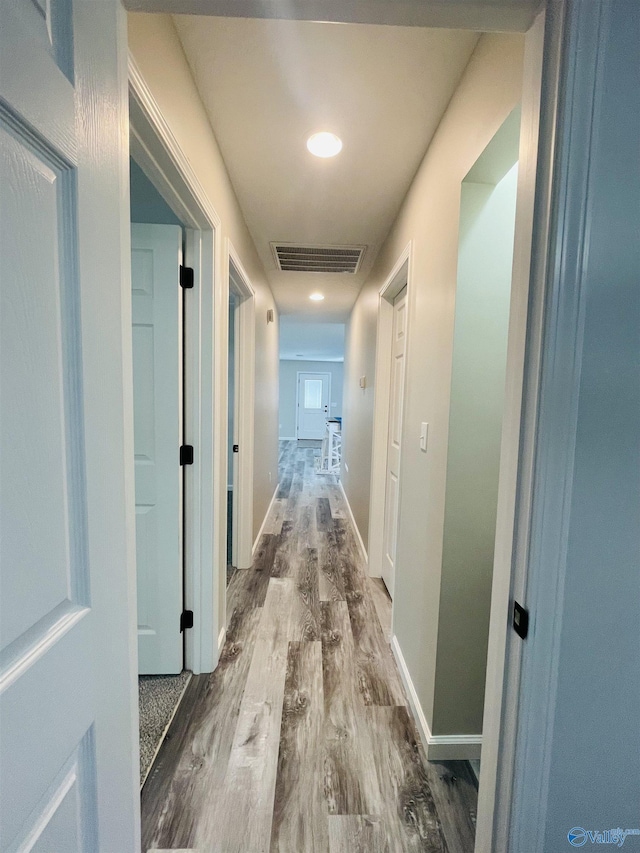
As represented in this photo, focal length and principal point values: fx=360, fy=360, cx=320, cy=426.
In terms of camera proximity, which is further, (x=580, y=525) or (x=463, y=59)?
(x=463, y=59)

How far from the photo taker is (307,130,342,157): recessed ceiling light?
1.53m

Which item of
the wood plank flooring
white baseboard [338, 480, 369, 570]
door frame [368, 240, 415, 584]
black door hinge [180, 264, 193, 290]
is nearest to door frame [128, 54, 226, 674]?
black door hinge [180, 264, 193, 290]

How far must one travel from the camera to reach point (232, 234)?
1981 mm

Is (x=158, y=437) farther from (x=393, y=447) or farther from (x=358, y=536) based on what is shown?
(x=358, y=536)

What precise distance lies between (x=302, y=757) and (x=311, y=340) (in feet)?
21.2

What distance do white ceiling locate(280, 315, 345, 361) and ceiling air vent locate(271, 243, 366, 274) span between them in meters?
1.84

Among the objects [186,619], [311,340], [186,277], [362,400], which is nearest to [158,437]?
[186,277]

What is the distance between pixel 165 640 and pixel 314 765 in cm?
83

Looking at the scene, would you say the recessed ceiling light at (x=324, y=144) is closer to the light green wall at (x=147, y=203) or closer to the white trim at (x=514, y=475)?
the light green wall at (x=147, y=203)

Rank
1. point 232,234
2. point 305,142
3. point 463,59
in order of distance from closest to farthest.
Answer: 1. point 463,59
2. point 305,142
3. point 232,234

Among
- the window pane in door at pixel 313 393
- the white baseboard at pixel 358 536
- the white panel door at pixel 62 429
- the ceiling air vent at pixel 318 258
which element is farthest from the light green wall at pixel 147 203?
the window pane in door at pixel 313 393

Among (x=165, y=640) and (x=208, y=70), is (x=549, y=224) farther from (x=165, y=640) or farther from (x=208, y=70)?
(x=165, y=640)

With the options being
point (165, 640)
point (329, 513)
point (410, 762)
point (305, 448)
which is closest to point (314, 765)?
point (410, 762)

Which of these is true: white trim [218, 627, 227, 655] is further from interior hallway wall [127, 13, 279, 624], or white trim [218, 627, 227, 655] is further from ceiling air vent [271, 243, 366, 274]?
ceiling air vent [271, 243, 366, 274]
